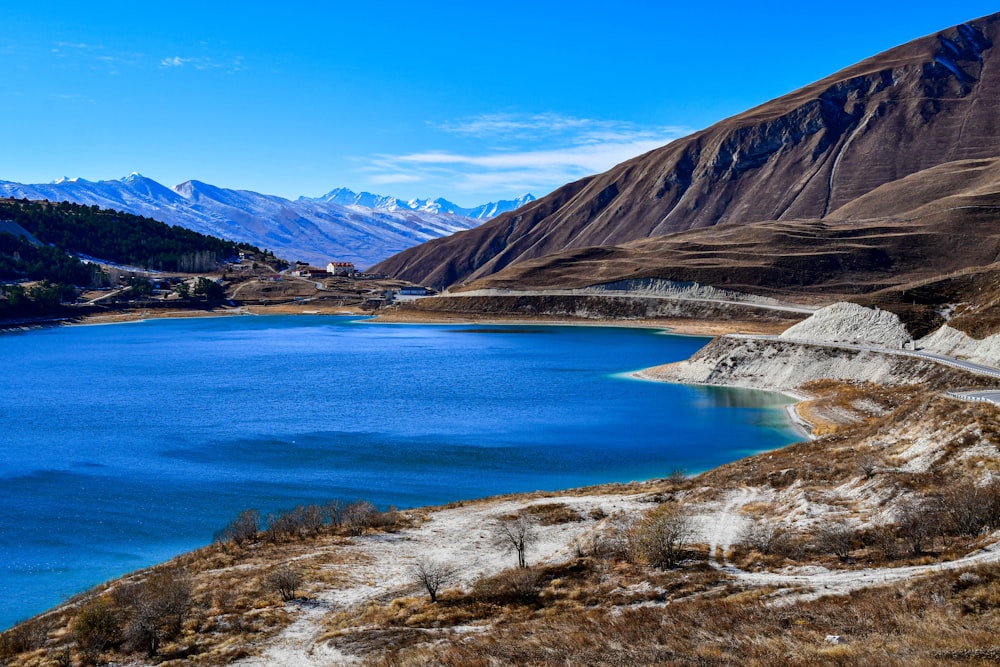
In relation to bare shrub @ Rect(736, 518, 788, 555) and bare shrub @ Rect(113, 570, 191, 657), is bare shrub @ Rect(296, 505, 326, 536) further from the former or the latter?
bare shrub @ Rect(736, 518, 788, 555)

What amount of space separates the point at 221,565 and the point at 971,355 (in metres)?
59.6

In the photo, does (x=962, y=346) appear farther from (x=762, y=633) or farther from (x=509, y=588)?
(x=762, y=633)

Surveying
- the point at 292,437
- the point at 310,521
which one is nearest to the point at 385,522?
the point at 310,521

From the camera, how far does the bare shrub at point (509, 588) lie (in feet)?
81.7

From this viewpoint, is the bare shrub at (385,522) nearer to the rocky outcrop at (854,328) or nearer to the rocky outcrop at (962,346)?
the rocky outcrop at (962,346)

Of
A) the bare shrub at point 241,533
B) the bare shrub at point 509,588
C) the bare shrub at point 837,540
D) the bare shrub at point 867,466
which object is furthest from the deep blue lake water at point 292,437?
the bare shrub at point 837,540

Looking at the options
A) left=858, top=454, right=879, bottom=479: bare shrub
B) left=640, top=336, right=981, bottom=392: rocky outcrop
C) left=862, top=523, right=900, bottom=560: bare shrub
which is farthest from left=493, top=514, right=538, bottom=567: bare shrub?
left=640, top=336, right=981, bottom=392: rocky outcrop

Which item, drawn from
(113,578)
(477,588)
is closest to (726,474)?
(477,588)

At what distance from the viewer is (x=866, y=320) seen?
80188mm

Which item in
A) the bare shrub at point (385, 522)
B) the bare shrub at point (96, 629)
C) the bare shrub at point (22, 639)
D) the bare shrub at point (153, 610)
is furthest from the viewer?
the bare shrub at point (385, 522)

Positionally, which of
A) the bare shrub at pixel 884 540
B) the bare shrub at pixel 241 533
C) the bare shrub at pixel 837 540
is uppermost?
the bare shrub at pixel 884 540

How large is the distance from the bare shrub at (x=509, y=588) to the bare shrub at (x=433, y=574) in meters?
1.12

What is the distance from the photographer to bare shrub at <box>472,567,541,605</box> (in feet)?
81.7

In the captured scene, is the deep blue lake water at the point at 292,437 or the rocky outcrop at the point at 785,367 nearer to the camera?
the deep blue lake water at the point at 292,437
